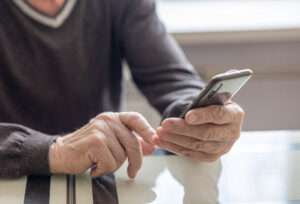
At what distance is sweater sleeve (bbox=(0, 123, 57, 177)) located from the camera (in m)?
0.79

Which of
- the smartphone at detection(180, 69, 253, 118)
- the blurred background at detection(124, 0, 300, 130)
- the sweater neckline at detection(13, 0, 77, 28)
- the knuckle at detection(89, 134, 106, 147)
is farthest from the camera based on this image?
the blurred background at detection(124, 0, 300, 130)

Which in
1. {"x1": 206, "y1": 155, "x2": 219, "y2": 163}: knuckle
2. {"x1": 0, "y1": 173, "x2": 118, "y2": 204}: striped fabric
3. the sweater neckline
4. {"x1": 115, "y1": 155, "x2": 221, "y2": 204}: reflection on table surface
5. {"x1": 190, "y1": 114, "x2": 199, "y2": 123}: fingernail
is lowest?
{"x1": 0, "y1": 173, "x2": 118, "y2": 204}: striped fabric

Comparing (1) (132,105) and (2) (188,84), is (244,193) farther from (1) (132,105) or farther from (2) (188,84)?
(1) (132,105)

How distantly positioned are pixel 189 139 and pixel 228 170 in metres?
0.09

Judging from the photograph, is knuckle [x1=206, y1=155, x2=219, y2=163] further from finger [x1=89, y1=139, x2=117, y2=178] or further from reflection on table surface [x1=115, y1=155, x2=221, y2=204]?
finger [x1=89, y1=139, x2=117, y2=178]

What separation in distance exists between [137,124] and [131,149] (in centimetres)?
5

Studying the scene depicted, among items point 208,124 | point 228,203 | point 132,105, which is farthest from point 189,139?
point 132,105

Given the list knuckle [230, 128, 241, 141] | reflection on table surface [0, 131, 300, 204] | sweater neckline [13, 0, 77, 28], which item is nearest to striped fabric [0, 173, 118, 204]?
reflection on table surface [0, 131, 300, 204]

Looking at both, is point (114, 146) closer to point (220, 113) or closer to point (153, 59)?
point (220, 113)

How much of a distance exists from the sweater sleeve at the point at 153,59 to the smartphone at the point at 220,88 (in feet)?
1.06

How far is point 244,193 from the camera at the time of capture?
779mm

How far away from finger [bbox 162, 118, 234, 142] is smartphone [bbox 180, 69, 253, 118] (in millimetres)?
20

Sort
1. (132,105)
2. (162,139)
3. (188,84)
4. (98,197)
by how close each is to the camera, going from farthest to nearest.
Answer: (132,105)
(188,84)
(162,139)
(98,197)

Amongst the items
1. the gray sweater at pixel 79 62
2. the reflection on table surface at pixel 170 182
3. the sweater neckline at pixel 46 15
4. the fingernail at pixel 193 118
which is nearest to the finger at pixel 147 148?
the reflection on table surface at pixel 170 182
